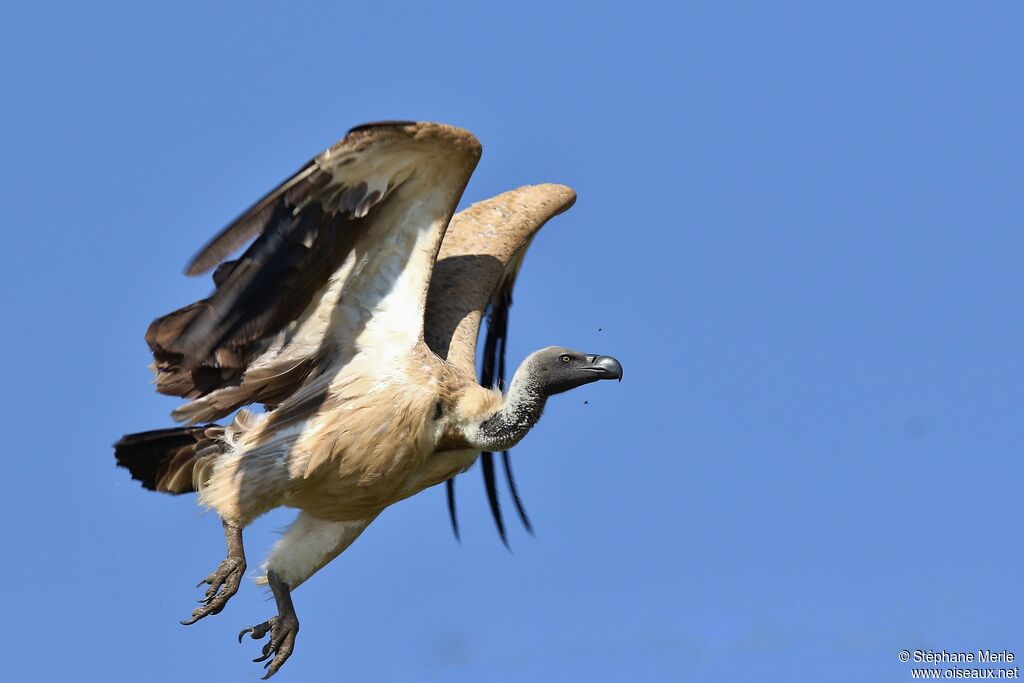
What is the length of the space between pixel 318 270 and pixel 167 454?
1.87 m

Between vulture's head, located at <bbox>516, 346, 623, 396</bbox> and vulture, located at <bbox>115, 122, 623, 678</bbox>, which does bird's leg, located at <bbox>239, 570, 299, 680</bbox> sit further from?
vulture's head, located at <bbox>516, 346, 623, 396</bbox>

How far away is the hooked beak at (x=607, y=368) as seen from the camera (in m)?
11.3

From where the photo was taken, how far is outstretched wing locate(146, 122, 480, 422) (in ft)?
32.4

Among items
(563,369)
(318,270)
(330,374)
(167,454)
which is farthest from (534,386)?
(167,454)

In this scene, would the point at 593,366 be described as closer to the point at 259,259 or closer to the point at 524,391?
the point at 524,391

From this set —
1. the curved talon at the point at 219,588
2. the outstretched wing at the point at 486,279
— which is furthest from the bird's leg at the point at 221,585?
the outstretched wing at the point at 486,279

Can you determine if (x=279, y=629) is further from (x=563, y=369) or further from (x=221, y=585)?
(x=563, y=369)

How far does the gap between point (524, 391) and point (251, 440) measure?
5.72 feet

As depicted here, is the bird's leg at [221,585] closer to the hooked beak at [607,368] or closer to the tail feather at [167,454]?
the tail feather at [167,454]

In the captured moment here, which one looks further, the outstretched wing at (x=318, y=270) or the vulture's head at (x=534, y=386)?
the vulture's head at (x=534, y=386)

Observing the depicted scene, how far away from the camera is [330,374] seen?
11086 mm

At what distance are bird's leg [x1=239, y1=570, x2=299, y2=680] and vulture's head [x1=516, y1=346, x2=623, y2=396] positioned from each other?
2104 millimetres

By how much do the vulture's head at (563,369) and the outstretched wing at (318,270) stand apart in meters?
0.81

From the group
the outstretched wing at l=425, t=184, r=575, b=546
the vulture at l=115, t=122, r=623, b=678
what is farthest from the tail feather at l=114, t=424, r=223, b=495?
the outstretched wing at l=425, t=184, r=575, b=546
